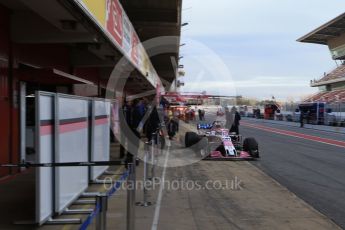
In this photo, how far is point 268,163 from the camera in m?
15.3

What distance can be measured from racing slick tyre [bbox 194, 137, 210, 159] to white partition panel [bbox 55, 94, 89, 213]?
7.31 m

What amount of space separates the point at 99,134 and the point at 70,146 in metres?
2.76

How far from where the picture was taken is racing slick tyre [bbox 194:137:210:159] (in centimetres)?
1633

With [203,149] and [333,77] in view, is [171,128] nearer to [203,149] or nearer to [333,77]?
[203,149]

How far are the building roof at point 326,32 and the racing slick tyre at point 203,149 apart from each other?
7037 cm

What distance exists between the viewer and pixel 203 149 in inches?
648

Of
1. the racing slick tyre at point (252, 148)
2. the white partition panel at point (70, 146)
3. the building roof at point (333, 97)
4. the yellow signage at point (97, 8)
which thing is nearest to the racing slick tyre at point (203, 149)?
the racing slick tyre at point (252, 148)

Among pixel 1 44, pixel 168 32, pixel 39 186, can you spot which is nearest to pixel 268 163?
pixel 1 44

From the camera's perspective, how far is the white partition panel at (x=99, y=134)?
10.0 m

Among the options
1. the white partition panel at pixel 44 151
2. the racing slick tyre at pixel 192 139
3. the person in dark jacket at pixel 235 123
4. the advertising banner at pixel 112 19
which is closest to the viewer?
the white partition panel at pixel 44 151

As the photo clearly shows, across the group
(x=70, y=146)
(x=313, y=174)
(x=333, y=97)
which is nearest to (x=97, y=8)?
(x=70, y=146)

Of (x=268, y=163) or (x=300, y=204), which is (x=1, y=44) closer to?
(x=300, y=204)

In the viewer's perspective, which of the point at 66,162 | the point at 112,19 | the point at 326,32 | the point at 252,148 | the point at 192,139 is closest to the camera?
the point at 66,162

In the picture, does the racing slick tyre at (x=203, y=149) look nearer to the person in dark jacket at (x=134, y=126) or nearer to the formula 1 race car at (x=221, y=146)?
the formula 1 race car at (x=221, y=146)
